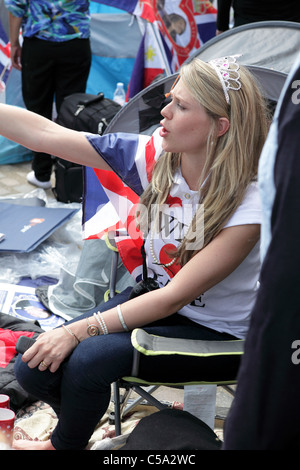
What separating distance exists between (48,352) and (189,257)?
0.47m

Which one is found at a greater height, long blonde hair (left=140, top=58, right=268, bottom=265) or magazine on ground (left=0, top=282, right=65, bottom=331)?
long blonde hair (left=140, top=58, right=268, bottom=265)

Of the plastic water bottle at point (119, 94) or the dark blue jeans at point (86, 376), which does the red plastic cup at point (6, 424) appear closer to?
the dark blue jeans at point (86, 376)

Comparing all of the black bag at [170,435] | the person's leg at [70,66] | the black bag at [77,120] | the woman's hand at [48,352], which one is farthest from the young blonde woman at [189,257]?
the person's leg at [70,66]

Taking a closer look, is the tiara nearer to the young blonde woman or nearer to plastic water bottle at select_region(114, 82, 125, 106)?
the young blonde woman

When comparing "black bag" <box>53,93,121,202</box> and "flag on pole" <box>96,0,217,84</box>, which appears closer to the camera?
"black bag" <box>53,93,121,202</box>

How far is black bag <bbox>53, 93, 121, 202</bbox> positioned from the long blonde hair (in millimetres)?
1869

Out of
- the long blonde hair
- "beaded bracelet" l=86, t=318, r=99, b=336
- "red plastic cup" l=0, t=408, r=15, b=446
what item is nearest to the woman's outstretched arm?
the long blonde hair

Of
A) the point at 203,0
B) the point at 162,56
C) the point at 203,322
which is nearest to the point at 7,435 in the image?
the point at 203,322

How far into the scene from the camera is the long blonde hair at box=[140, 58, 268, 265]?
173 centimetres

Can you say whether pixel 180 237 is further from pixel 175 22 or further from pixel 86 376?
pixel 175 22

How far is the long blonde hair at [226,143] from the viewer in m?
1.73

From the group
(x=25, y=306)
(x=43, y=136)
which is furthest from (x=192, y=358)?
(x=25, y=306)
